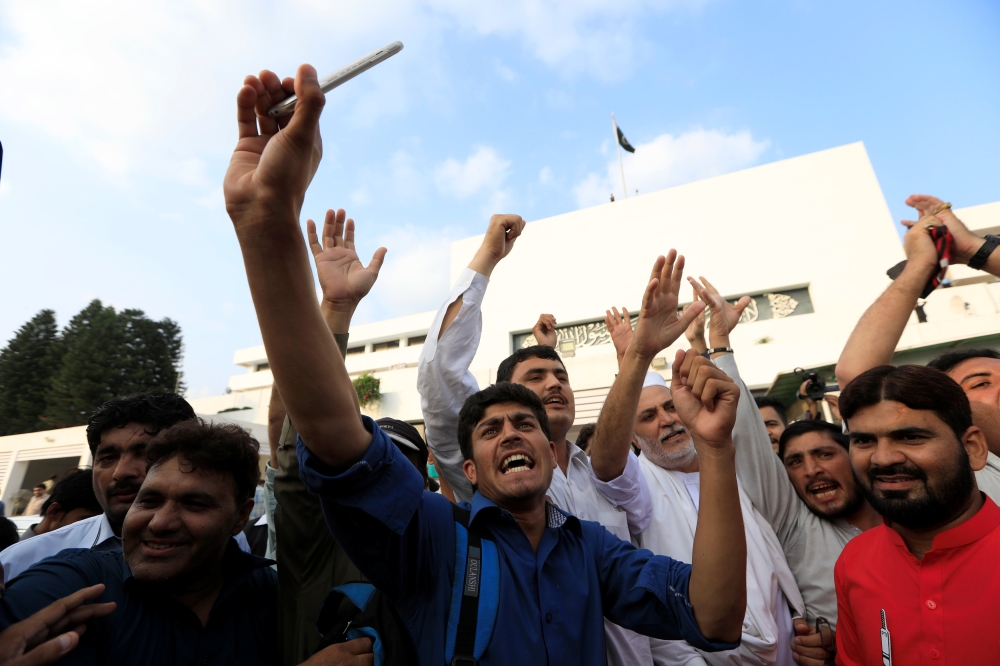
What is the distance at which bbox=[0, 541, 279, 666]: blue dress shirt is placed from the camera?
1.38 meters

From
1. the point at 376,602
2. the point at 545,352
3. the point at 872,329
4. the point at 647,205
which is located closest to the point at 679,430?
the point at 545,352

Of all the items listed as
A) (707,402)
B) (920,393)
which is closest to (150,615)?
(707,402)

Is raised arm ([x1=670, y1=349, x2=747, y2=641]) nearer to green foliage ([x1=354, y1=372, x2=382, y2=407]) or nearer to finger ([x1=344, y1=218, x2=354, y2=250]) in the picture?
finger ([x1=344, y1=218, x2=354, y2=250])

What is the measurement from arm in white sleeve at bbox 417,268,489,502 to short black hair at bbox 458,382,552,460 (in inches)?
9.6

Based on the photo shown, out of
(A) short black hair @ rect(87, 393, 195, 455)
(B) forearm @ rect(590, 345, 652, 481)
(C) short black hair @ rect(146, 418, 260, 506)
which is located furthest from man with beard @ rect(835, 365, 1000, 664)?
(A) short black hair @ rect(87, 393, 195, 455)

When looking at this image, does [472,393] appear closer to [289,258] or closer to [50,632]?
[289,258]

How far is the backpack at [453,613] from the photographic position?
4.52 feet

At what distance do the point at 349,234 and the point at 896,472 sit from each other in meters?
2.23

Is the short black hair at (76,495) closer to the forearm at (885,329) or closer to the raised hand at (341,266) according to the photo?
the raised hand at (341,266)

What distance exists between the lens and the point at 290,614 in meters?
1.65

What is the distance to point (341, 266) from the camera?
2.01 metres

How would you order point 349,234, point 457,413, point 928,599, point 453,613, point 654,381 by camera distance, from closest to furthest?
point 453,613
point 928,599
point 349,234
point 457,413
point 654,381

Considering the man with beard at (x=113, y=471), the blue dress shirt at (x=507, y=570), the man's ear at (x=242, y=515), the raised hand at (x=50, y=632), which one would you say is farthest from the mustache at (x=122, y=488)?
the blue dress shirt at (x=507, y=570)

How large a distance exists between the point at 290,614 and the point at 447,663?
594 millimetres
